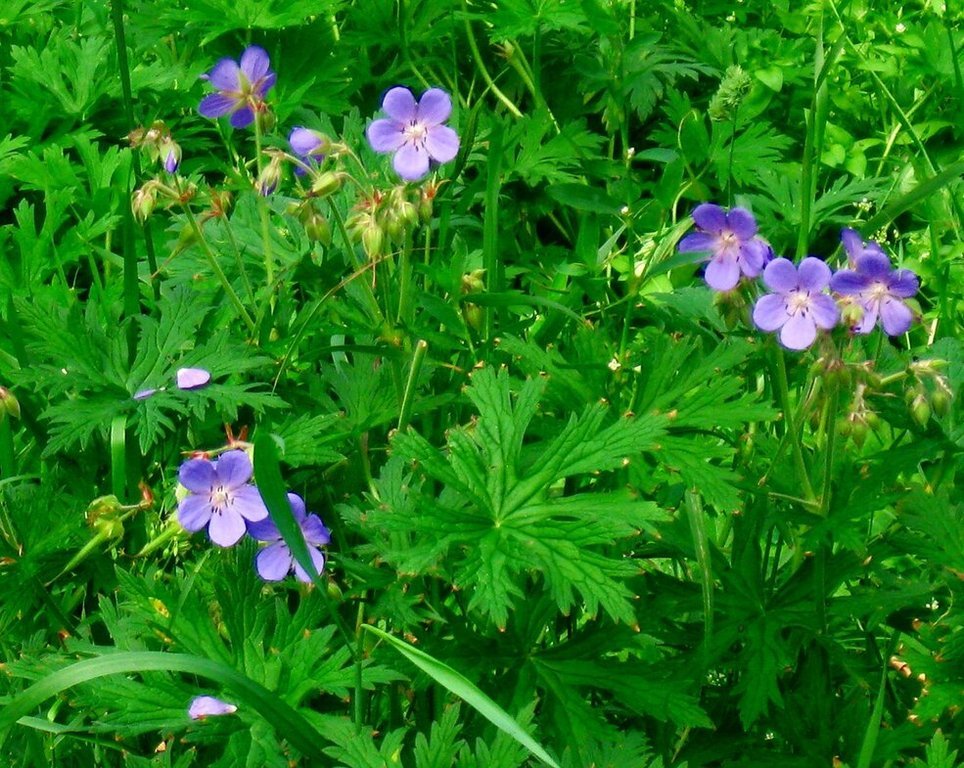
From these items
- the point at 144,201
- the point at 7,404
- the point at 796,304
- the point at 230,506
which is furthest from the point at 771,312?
the point at 7,404

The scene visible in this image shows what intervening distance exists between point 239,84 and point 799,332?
0.93m

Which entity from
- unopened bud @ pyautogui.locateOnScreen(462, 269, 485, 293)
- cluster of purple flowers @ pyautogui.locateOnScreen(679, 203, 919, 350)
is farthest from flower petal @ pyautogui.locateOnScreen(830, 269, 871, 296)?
unopened bud @ pyautogui.locateOnScreen(462, 269, 485, 293)

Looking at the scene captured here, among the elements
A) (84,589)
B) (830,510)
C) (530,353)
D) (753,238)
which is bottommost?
(84,589)

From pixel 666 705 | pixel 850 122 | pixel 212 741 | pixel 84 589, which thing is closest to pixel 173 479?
pixel 84 589

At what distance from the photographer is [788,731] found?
5.51 feet

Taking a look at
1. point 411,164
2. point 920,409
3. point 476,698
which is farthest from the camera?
point 411,164

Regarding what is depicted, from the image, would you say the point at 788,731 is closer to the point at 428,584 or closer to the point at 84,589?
the point at 428,584

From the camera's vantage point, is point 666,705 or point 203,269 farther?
point 203,269

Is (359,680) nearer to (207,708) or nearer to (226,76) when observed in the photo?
(207,708)

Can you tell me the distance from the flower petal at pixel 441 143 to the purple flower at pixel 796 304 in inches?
19.3

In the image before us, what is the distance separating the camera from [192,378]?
184cm

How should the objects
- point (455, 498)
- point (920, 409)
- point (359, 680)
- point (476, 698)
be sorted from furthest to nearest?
point (455, 498) → point (920, 409) → point (359, 680) → point (476, 698)

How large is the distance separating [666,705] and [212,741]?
535mm

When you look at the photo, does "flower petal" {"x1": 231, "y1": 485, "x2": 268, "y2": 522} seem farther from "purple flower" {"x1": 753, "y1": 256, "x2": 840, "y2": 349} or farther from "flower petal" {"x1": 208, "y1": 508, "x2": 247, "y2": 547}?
"purple flower" {"x1": 753, "y1": 256, "x2": 840, "y2": 349}
